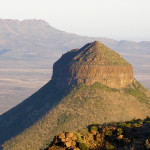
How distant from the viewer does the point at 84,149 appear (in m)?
25.1

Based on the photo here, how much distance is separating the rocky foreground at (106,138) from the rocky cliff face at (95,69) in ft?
203

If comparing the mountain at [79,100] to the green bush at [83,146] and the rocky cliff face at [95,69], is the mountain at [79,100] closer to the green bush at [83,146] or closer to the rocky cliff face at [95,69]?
the rocky cliff face at [95,69]

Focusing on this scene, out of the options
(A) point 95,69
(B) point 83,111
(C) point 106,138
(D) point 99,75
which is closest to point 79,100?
(B) point 83,111

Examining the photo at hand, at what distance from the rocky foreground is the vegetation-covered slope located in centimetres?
4600

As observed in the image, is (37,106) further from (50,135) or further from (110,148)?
(110,148)

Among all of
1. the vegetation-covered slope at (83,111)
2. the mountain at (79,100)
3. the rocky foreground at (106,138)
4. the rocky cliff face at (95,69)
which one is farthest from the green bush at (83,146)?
the rocky cliff face at (95,69)

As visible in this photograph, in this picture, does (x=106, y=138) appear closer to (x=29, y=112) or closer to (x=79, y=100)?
(x=79, y=100)

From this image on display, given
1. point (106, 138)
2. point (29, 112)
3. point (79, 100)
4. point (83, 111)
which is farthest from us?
point (29, 112)

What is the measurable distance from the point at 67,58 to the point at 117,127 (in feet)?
238

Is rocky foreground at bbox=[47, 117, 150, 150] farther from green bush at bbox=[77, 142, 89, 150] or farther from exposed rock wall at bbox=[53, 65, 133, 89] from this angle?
exposed rock wall at bbox=[53, 65, 133, 89]

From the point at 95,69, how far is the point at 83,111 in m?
10.7

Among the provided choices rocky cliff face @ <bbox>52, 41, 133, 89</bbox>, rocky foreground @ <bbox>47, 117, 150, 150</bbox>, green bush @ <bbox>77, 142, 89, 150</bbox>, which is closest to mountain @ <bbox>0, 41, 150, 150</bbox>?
rocky cliff face @ <bbox>52, 41, 133, 89</bbox>

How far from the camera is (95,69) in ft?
300

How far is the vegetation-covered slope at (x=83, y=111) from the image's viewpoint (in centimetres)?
7712
